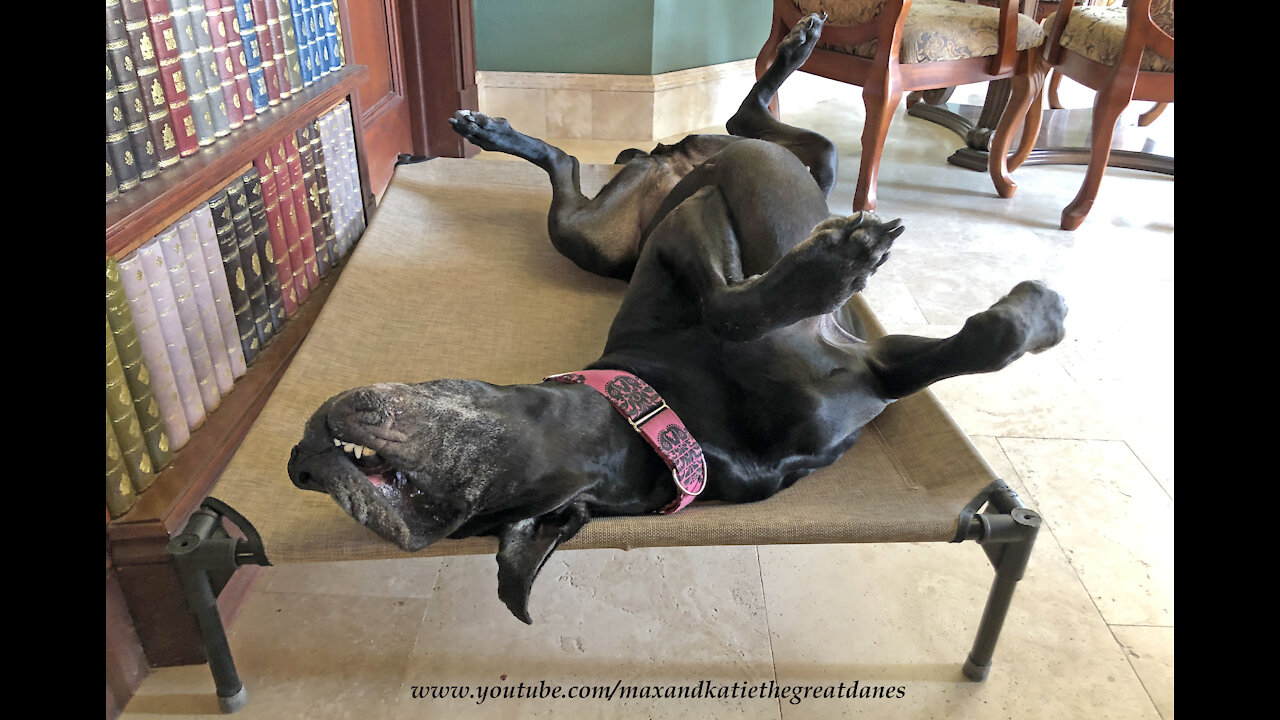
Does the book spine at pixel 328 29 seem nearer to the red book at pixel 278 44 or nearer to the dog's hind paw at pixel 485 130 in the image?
the red book at pixel 278 44

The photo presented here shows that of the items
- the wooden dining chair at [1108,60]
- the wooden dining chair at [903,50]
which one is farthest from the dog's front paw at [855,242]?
the wooden dining chair at [1108,60]

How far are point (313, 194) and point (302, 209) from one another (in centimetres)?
7

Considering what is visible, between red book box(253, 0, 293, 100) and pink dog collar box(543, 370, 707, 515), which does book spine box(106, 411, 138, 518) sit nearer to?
pink dog collar box(543, 370, 707, 515)

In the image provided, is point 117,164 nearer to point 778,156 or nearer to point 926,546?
point 778,156

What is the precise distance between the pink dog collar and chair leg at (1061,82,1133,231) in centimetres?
254

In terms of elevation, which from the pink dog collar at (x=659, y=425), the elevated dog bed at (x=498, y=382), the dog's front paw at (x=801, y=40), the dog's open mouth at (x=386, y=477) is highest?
the dog's front paw at (x=801, y=40)

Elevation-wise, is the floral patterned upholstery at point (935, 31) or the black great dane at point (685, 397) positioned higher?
the floral patterned upholstery at point (935, 31)

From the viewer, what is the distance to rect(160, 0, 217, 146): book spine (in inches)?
49.0

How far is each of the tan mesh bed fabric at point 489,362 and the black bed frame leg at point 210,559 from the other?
30mm

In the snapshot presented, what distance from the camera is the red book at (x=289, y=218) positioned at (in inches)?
61.7

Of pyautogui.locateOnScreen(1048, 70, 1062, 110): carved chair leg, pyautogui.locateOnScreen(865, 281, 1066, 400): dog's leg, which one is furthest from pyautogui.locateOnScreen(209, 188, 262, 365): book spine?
pyautogui.locateOnScreen(1048, 70, 1062, 110): carved chair leg

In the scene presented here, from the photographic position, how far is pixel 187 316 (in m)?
1.27

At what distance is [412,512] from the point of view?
0.87 metres

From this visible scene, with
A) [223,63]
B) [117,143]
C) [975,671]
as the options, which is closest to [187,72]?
[223,63]
